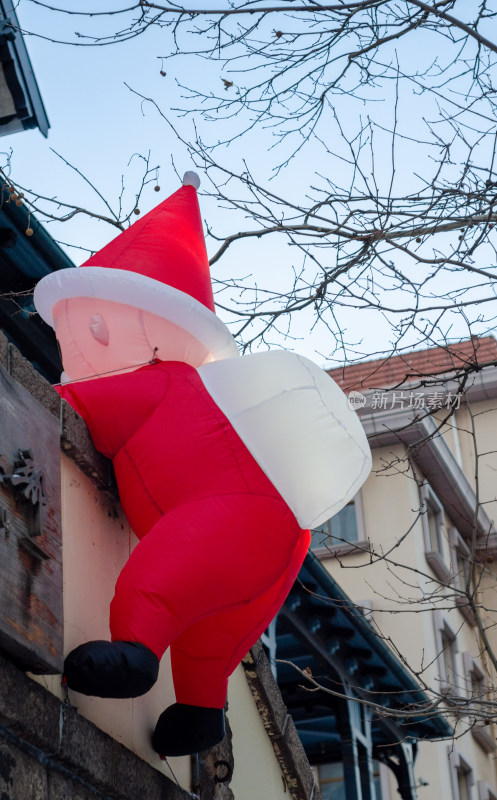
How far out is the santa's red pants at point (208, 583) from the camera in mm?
3902

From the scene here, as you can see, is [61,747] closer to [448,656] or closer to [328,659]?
[328,659]

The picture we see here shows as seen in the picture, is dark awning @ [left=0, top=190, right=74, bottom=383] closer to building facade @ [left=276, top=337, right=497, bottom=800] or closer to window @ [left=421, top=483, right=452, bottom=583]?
building facade @ [left=276, top=337, right=497, bottom=800]

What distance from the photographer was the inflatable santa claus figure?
13.4ft

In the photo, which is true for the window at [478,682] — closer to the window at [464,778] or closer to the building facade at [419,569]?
the building facade at [419,569]

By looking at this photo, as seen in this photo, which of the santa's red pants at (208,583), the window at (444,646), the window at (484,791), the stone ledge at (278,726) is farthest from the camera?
the window at (484,791)

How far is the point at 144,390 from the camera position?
438 centimetres

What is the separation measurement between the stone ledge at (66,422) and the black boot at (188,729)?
954mm

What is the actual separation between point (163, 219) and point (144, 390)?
44.4 inches

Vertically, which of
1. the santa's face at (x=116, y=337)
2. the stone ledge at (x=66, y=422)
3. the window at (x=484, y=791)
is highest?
the santa's face at (x=116, y=337)

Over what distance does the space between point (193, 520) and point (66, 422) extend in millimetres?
689

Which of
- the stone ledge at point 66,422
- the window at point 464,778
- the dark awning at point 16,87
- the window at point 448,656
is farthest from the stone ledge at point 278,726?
the window at point 448,656

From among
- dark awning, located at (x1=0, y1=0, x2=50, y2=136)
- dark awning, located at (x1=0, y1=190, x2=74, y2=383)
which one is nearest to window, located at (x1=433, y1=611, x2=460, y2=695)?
dark awning, located at (x1=0, y1=0, x2=50, y2=136)

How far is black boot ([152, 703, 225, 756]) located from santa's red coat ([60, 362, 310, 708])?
0.16 feet

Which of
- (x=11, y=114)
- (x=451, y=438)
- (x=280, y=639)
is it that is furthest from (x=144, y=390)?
(x=451, y=438)
